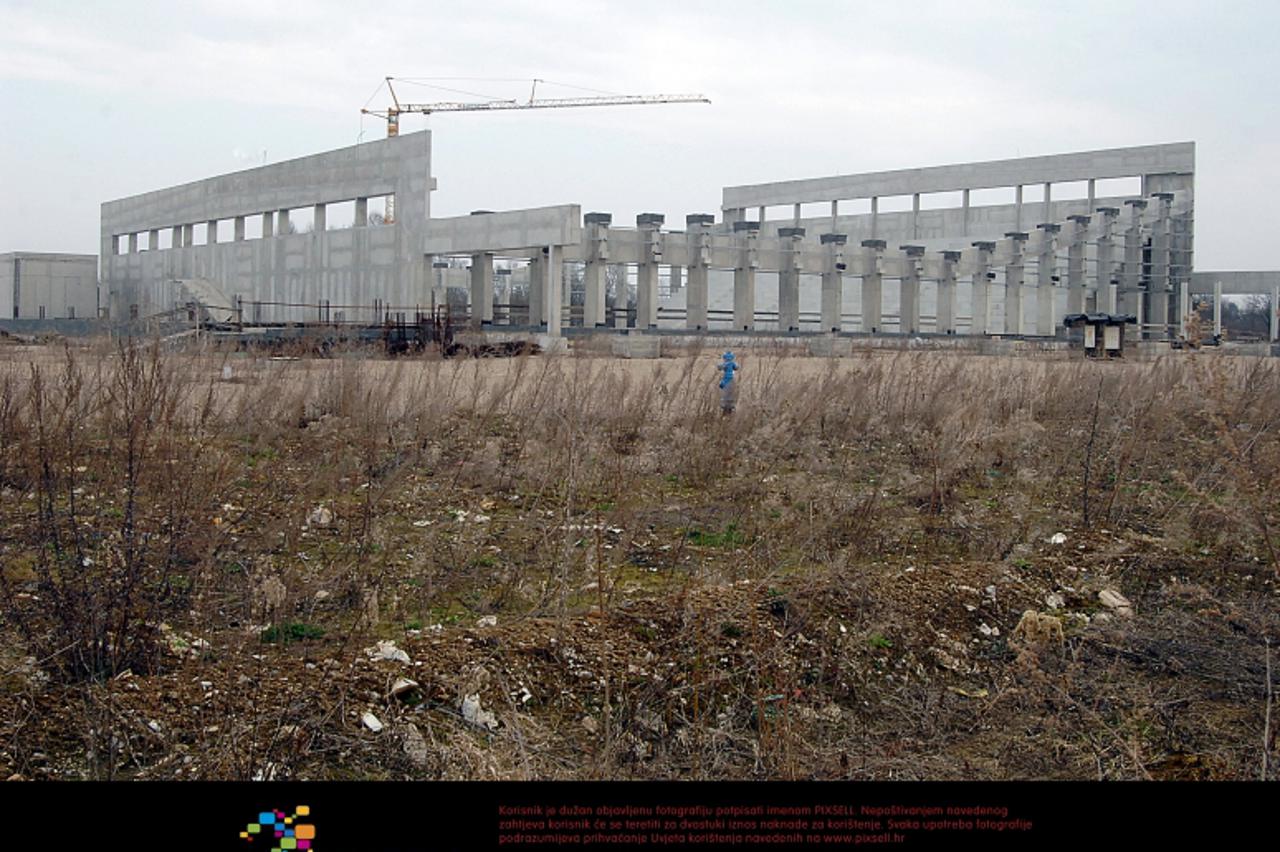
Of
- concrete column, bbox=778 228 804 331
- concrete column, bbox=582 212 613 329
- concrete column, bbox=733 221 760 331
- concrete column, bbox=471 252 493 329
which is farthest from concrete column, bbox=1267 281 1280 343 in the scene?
concrete column, bbox=471 252 493 329

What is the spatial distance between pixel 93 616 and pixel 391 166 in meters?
36.8

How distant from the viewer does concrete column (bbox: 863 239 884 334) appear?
46.6 metres

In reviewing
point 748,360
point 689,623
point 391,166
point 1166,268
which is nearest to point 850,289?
point 1166,268

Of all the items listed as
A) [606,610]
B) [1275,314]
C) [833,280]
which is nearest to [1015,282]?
[833,280]

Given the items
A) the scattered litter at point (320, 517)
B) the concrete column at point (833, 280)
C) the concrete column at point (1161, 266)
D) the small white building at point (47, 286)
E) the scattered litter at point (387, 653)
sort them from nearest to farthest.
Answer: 1. the scattered litter at point (387, 653)
2. the scattered litter at point (320, 517)
3. the concrete column at point (833, 280)
4. the concrete column at point (1161, 266)
5. the small white building at point (47, 286)

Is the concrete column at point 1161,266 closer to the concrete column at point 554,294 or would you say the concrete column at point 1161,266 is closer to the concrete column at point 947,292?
the concrete column at point 947,292

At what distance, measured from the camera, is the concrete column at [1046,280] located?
161 ft

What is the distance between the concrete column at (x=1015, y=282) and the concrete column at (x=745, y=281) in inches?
487

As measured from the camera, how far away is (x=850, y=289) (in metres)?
55.2

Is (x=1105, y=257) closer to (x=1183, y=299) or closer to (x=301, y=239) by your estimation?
(x=1183, y=299)

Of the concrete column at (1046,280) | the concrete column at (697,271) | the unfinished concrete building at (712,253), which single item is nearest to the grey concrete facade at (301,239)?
the unfinished concrete building at (712,253)

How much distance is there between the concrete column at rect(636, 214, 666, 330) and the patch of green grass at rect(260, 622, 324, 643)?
117ft
